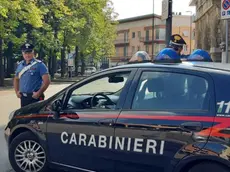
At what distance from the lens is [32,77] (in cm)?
613

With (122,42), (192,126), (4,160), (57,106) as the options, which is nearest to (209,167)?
(192,126)

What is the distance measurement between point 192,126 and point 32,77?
3.46m

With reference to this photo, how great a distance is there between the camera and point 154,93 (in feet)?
12.9

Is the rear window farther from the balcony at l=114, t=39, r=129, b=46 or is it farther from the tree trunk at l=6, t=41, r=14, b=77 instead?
the balcony at l=114, t=39, r=129, b=46

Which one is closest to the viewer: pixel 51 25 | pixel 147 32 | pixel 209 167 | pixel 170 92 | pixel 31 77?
pixel 209 167

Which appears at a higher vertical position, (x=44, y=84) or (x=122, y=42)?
(x=122, y=42)

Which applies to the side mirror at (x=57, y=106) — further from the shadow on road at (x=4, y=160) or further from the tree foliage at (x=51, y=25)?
the tree foliage at (x=51, y=25)

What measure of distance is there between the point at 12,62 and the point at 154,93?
3204cm

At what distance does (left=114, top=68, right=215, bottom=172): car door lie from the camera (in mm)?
3465

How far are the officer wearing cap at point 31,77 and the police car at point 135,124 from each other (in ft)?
3.68

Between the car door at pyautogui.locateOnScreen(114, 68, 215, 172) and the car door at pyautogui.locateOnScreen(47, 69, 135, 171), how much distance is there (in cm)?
14

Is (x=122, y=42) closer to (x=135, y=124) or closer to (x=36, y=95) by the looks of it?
(x=36, y=95)

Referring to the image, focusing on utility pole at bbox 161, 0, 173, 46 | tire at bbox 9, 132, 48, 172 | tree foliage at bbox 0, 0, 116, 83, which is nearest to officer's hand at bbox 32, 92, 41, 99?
tire at bbox 9, 132, 48, 172

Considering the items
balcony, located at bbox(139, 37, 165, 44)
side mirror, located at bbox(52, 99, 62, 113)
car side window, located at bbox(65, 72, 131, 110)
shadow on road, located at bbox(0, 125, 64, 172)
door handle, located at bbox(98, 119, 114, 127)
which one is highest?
balcony, located at bbox(139, 37, 165, 44)
